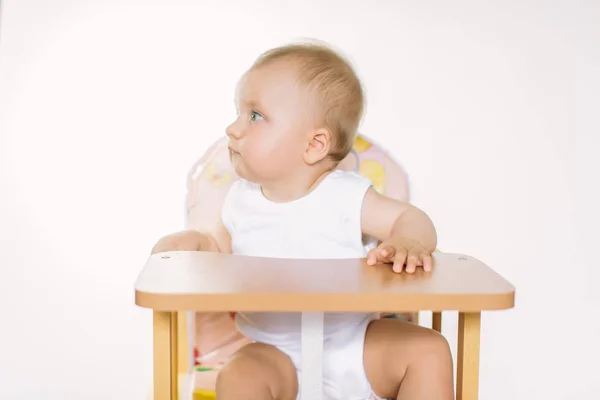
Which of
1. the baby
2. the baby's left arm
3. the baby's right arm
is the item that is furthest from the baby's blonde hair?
the baby's right arm

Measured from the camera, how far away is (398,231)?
1.16m

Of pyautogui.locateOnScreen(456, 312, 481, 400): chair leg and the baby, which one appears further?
the baby

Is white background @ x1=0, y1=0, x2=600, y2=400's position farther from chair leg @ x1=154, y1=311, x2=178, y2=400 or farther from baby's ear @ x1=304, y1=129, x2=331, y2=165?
chair leg @ x1=154, y1=311, x2=178, y2=400

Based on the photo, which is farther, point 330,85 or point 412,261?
point 330,85

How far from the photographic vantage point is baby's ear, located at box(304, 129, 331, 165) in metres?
1.21

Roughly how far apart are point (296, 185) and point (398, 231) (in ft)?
0.59

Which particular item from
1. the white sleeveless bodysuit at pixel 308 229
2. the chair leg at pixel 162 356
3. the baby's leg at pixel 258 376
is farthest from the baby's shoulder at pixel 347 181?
the chair leg at pixel 162 356

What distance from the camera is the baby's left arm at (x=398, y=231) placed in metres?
1.03

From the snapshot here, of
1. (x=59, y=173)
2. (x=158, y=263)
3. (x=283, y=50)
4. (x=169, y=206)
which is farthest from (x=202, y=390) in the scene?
(x=59, y=173)

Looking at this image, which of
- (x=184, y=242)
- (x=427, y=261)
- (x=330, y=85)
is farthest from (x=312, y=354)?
(x=330, y=85)

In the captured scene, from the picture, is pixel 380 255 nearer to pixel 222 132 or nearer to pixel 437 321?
pixel 437 321

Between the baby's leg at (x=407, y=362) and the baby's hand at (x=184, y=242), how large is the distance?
280 mm

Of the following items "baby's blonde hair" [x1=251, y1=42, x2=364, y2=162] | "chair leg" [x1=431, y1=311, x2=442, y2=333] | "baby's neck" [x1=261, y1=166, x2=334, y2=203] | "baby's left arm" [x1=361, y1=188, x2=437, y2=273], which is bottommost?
"chair leg" [x1=431, y1=311, x2=442, y2=333]

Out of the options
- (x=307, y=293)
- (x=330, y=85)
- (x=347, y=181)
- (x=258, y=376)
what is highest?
(x=330, y=85)
